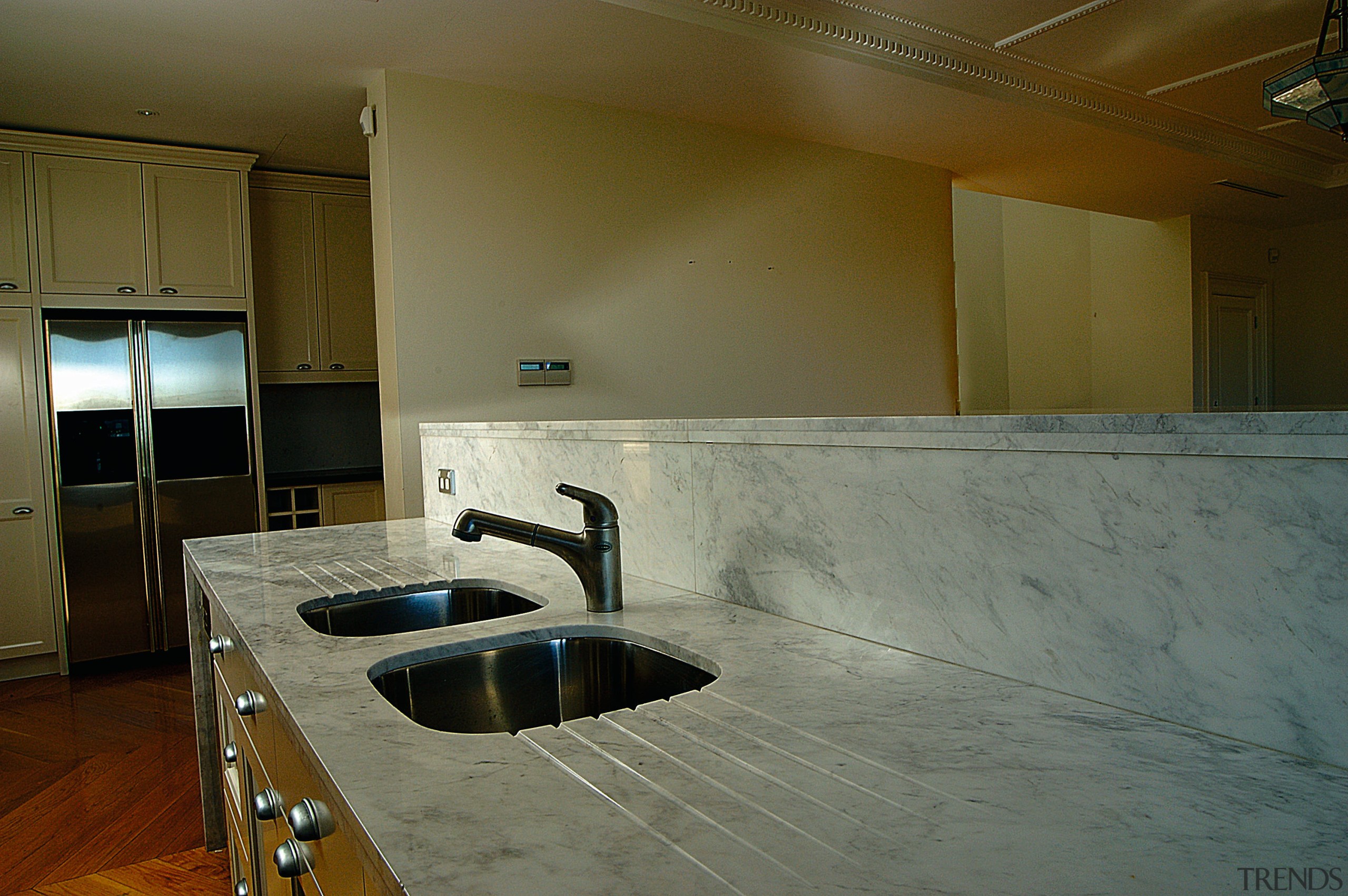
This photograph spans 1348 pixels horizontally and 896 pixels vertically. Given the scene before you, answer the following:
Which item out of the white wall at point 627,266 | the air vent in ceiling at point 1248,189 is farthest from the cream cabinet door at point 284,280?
the air vent in ceiling at point 1248,189

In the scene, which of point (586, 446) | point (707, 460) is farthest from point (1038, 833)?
point (586, 446)

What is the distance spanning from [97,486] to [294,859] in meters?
3.88

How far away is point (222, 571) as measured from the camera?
1.77 metres

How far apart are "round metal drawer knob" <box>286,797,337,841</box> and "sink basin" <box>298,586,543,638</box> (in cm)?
71

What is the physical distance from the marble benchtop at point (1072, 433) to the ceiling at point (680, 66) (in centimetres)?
229

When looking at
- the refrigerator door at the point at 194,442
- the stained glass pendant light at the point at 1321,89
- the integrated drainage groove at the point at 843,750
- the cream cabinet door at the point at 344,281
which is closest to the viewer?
the integrated drainage groove at the point at 843,750

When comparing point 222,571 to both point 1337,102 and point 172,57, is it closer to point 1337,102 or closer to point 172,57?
point 172,57

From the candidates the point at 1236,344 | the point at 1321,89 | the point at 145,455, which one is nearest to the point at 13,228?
the point at 145,455

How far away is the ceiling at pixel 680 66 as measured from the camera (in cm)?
294

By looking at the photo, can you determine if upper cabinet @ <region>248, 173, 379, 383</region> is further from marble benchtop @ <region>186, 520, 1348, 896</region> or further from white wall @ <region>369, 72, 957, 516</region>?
marble benchtop @ <region>186, 520, 1348, 896</region>

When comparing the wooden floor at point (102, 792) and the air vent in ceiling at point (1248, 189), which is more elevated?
the air vent in ceiling at point (1248, 189)

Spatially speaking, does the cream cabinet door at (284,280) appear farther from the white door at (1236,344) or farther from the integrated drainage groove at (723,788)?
the white door at (1236,344)

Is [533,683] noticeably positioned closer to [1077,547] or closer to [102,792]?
[1077,547]

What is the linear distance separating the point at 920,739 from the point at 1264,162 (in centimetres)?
730
